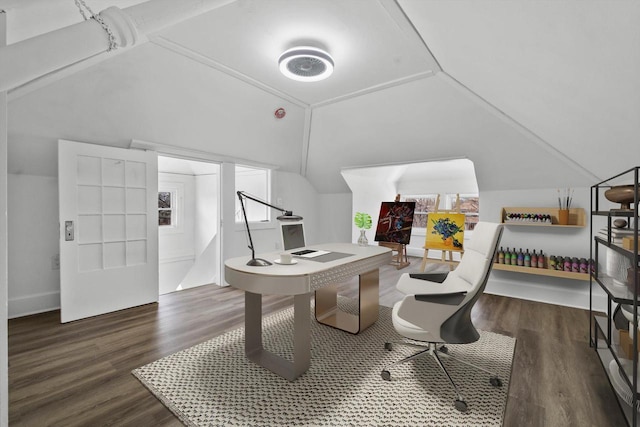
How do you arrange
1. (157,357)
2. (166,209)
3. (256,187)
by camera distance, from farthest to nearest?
→ (166,209) → (256,187) → (157,357)

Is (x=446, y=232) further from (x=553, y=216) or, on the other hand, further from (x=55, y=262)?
(x=55, y=262)

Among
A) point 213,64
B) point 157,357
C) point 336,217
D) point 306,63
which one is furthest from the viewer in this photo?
point 336,217

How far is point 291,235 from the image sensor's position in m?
3.14

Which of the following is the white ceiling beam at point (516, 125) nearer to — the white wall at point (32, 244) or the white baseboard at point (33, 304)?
the white wall at point (32, 244)

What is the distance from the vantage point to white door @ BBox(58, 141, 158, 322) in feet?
9.96

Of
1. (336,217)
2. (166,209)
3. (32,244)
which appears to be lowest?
(32,244)

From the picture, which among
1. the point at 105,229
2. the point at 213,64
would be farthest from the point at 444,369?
the point at 105,229

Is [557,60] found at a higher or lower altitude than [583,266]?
higher

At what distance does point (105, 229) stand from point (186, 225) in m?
2.72

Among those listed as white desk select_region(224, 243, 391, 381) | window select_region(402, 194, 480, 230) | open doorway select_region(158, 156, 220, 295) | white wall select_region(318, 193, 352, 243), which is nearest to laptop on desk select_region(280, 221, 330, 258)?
white desk select_region(224, 243, 391, 381)

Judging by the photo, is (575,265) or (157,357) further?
(575,265)

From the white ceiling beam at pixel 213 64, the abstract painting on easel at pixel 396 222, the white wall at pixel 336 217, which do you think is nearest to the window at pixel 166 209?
the white wall at pixel 336 217

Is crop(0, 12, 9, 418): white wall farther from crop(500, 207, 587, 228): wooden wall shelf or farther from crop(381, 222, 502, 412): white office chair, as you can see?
crop(500, 207, 587, 228): wooden wall shelf

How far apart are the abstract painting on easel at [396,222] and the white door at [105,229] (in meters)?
3.82
